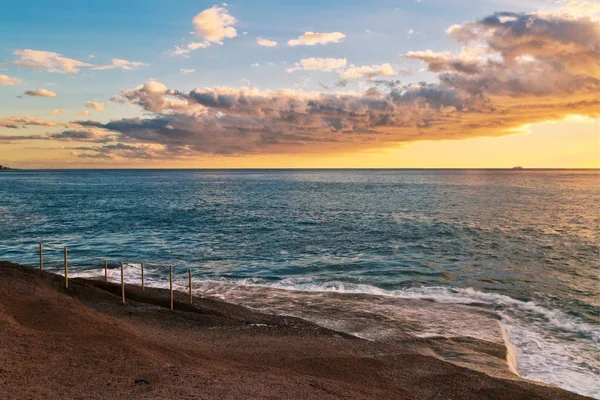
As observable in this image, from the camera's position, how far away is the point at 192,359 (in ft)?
38.1

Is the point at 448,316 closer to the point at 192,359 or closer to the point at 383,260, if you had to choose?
the point at 383,260

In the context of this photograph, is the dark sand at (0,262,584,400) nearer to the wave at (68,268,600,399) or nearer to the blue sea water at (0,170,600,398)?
the wave at (68,268,600,399)

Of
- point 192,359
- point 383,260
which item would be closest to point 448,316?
A: point 383,260

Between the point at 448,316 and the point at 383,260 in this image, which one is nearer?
the point at 448,316

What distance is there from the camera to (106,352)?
36.4 feet

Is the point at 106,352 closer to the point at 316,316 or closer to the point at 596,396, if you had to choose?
the point at 316,316

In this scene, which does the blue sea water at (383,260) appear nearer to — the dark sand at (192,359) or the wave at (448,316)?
the wave at (448,316)

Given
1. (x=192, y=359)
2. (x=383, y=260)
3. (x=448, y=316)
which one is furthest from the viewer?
(x=383, y=260)

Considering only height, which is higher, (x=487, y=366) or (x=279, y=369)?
(x=279, y=369)

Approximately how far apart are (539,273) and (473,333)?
43.9ft

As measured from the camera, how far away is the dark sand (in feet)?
31.0

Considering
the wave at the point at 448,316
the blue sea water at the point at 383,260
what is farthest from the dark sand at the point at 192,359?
the blue sea water at the point at 383,260

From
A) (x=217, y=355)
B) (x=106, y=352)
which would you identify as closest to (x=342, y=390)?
(x=217, y=355)

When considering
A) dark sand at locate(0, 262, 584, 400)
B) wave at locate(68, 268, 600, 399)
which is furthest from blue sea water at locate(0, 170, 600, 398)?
dark sand at locate(0, 262, 584, 400)
